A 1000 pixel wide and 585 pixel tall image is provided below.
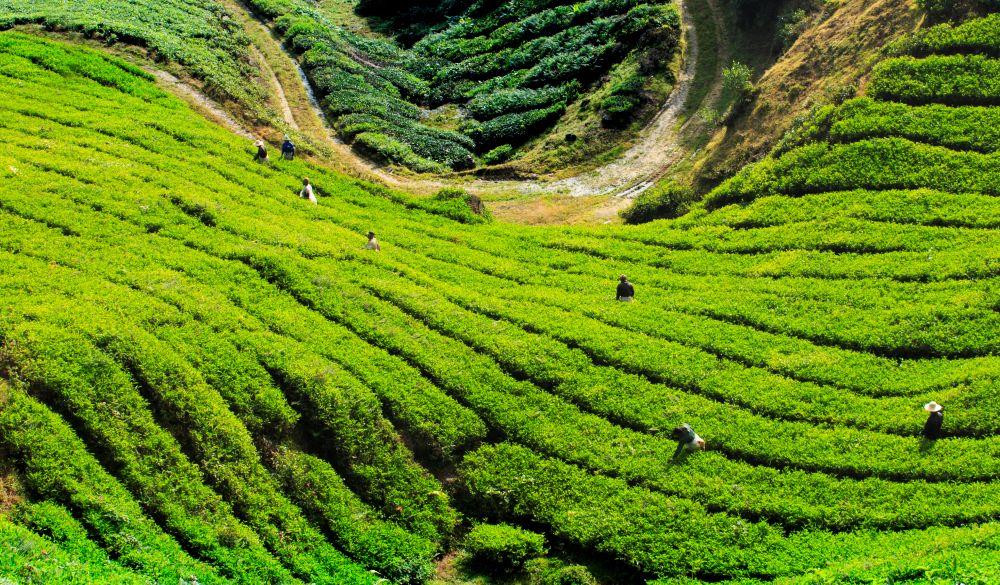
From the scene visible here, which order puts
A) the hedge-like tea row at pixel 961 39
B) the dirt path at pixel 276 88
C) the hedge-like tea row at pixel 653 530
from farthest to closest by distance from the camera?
the dirt path at pixel 276 88 → the hedge-like tea row at pixel 961 39 → the hedge-like tea row at pixel 653 530

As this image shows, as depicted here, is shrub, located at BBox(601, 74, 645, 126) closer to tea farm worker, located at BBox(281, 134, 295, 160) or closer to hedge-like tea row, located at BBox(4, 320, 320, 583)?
tea farm worker, located at BBox(281, 134, 295, 160)

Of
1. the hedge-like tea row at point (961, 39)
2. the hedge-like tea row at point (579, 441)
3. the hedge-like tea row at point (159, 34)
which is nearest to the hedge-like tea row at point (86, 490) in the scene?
the hedge-like tea row at point (579, 441)

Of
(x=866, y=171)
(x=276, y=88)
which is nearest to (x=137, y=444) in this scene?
(x=866, y=171)

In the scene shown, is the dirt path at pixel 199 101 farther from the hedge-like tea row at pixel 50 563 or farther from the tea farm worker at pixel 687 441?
the tea farm worker at pixel 687 441

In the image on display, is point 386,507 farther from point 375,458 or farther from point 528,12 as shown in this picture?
point 528,12

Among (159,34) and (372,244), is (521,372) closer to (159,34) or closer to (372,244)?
(372,244)
